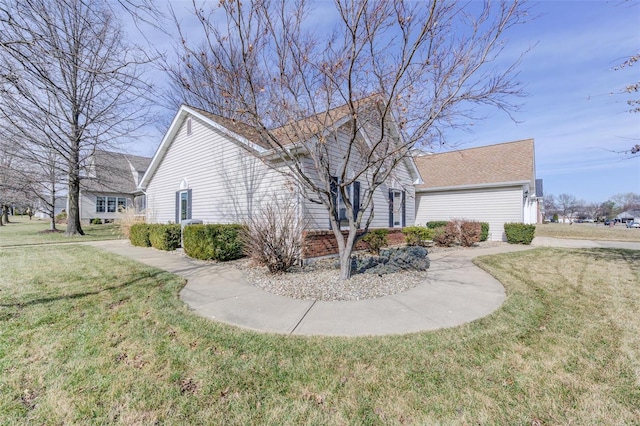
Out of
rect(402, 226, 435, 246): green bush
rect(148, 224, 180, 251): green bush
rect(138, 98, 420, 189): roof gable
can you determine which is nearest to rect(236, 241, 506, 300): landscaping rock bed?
rect(138, 98, 420, 189): roof gable

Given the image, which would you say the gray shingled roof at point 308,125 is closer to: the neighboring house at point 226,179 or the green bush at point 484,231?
the neighboring house at point 226,179

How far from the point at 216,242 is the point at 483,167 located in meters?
14.8

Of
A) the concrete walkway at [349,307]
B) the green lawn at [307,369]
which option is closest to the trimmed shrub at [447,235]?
the concrete walkway at [349,307]

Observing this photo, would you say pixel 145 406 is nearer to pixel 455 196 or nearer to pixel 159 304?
pixel 159 304

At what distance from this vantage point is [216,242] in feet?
27.0

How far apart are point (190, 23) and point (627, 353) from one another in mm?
7625

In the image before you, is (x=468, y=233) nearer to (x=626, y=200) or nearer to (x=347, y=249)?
(x=347, y=249)

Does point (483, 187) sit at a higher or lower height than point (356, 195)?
higher

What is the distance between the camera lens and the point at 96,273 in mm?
6512

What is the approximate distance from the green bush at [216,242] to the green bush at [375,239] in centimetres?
442

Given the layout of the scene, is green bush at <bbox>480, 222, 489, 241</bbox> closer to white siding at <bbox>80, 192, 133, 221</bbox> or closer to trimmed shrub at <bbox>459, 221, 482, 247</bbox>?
trimmed shrub at <bbox>459, 221, 482, 247</bbox>

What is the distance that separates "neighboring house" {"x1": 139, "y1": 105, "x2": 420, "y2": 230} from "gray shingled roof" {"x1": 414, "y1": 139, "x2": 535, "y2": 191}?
113 inches

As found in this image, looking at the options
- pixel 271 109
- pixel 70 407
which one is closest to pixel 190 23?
pixel 271 109

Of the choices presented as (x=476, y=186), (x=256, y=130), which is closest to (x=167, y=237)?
(x=256, y=130)
